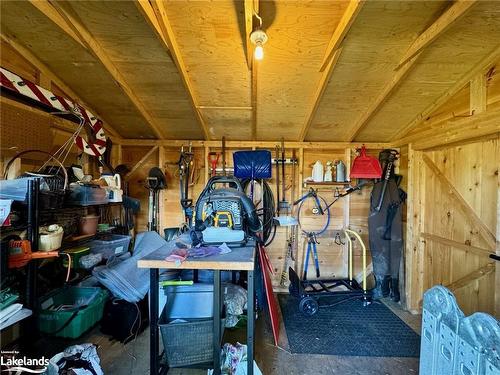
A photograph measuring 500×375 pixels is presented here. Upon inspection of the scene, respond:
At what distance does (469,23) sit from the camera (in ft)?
5.32

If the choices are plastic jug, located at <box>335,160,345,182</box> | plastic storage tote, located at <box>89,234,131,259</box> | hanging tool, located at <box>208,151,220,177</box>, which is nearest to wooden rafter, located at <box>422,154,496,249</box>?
plastic jug, located at <box>335,160,345,182</box>

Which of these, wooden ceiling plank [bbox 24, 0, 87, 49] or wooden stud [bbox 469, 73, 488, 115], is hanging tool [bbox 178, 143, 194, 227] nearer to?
wooden ceiling plank [bbox 24, 0, 87, 49]

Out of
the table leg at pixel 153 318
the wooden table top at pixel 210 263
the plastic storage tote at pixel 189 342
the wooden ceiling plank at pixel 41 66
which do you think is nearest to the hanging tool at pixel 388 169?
the wooden table top at pixel 210 263

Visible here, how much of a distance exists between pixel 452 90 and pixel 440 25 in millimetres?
963

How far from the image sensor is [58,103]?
215cm

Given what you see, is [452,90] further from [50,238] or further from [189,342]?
[50,238]

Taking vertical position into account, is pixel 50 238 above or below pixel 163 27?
below

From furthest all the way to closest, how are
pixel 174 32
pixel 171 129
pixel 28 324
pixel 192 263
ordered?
pixel 171 129 < pixel 174 32 < pixel 28 324 < pixel 192 263

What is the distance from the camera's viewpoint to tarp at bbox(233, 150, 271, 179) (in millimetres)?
2908

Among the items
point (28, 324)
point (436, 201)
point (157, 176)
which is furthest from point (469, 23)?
point (28, 324)

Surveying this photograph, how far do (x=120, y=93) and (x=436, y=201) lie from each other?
3666 mm

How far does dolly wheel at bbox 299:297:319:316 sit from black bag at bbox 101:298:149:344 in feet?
5.65

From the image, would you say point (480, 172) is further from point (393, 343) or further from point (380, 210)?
point (393, 343)

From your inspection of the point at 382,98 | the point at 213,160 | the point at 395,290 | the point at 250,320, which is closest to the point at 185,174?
the point at 213,160
